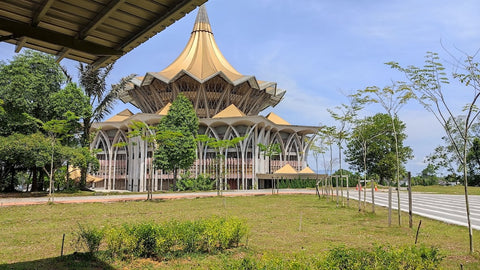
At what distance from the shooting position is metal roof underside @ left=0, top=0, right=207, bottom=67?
12.9ft

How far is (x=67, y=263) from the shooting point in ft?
22.5

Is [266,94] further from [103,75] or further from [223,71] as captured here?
[103,75]

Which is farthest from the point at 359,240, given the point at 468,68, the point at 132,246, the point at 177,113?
the point at 177,113

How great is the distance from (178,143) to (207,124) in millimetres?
10004

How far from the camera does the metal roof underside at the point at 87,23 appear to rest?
392 centimetres

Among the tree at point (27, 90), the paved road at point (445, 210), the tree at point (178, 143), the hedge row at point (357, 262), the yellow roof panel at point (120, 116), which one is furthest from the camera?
the yellow roof panel at point (120, 116)

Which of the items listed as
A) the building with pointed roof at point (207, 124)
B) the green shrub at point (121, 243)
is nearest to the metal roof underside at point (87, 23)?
the green shrub at point (121, 243)

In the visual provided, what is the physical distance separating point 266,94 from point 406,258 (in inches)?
2137

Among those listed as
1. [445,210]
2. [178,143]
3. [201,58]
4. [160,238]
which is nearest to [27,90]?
[178,143]

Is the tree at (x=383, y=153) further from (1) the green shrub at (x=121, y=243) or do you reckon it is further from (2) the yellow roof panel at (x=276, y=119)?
(1) the green shrub at (x=121, y=243)

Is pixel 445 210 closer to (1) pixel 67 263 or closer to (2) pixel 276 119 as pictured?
(1) pixel 67 263

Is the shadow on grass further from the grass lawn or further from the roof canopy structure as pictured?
the roof canopy structure

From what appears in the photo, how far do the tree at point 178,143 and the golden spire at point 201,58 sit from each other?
38.5ft

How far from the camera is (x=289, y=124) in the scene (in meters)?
52.1
